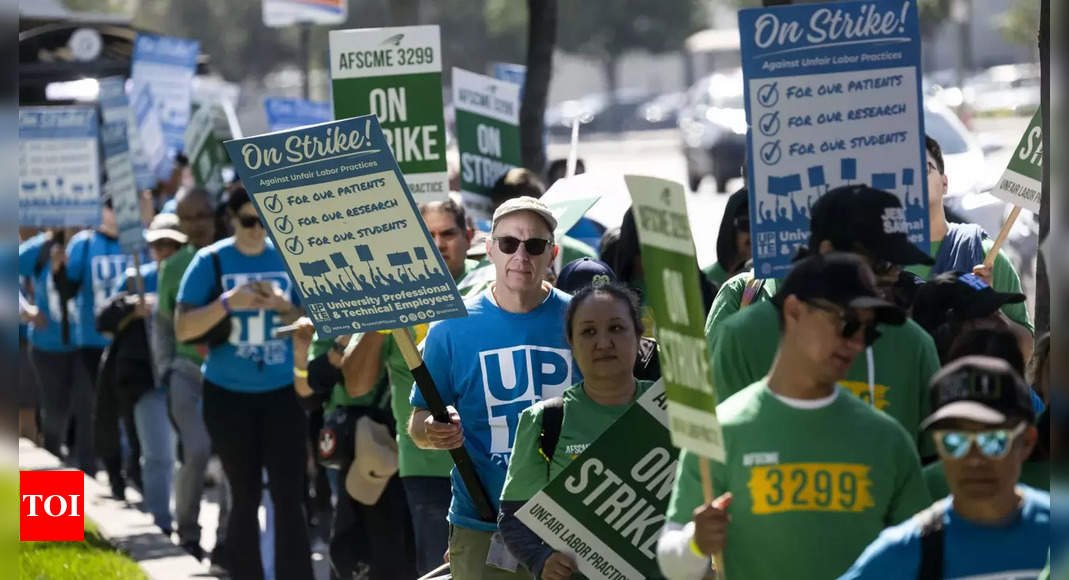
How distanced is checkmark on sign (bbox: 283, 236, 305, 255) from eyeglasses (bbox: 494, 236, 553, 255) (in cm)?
69

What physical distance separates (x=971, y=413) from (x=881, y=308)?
494mm

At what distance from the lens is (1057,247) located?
12.9 ft

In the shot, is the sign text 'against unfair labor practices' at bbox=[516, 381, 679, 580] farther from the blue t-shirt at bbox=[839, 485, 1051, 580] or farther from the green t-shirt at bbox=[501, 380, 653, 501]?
the blue t-shirt at bbox=[839, 485, 1051, 580]

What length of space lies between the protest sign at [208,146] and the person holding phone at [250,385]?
13.8 feet

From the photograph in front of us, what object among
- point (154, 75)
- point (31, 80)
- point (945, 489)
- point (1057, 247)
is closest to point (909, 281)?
point (945, 489)

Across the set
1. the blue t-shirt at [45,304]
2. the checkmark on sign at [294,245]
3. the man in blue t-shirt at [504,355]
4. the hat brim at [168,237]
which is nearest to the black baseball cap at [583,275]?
the man in blue t-shirt at [504,355]

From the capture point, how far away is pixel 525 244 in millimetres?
6961

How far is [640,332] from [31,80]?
18064mm

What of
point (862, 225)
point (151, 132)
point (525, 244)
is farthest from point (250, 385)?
point (151, 132)

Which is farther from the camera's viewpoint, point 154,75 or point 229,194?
point 154,75

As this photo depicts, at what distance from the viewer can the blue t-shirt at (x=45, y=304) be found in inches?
549

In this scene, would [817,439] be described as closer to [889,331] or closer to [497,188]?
[889,331]

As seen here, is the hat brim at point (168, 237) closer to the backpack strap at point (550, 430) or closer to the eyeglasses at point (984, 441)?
the backpack strap at point (550, 430)

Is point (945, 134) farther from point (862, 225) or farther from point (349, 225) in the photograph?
point (862, 225)
